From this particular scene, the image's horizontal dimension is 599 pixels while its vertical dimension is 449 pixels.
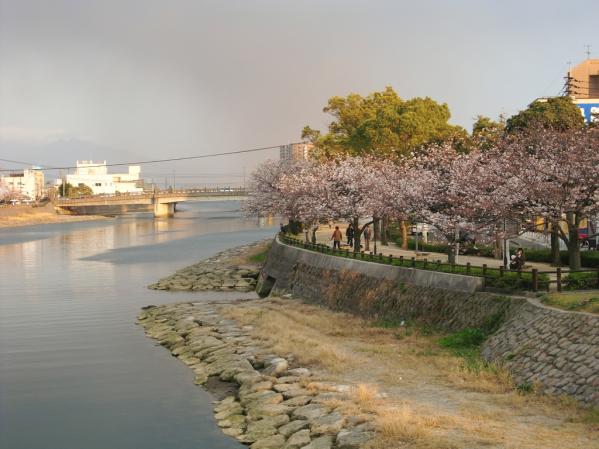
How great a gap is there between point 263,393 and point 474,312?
942 centimetres

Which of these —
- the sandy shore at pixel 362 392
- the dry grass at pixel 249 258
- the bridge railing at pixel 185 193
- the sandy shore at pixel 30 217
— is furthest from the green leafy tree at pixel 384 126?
the sandy shore at pixel 30 217

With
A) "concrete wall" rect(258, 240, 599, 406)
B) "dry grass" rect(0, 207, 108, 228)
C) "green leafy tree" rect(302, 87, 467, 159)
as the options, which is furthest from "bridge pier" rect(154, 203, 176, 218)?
"concrete wall" rect(258, 240, 599, 406)

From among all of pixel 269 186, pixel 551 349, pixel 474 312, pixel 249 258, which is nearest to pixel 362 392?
pixel 551 349

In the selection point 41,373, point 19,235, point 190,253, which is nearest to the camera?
point 41,373

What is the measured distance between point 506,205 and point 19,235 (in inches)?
4243

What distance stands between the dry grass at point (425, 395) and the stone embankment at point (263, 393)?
664 millimetres

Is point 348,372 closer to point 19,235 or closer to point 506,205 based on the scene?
point 506,205

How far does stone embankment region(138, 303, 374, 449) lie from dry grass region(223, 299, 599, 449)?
2.18 feet

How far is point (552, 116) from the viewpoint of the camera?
137ft

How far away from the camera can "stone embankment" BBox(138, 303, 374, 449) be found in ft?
63.4

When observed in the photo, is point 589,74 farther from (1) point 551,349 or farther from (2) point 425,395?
(2) point 425,395

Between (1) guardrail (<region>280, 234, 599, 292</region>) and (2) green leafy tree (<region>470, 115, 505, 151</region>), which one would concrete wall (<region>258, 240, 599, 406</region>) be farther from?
(2) green leafy tree (<region>470, 115, 505, 151</region>)

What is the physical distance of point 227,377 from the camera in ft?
88.2

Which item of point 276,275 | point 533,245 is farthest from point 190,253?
point 533,245
